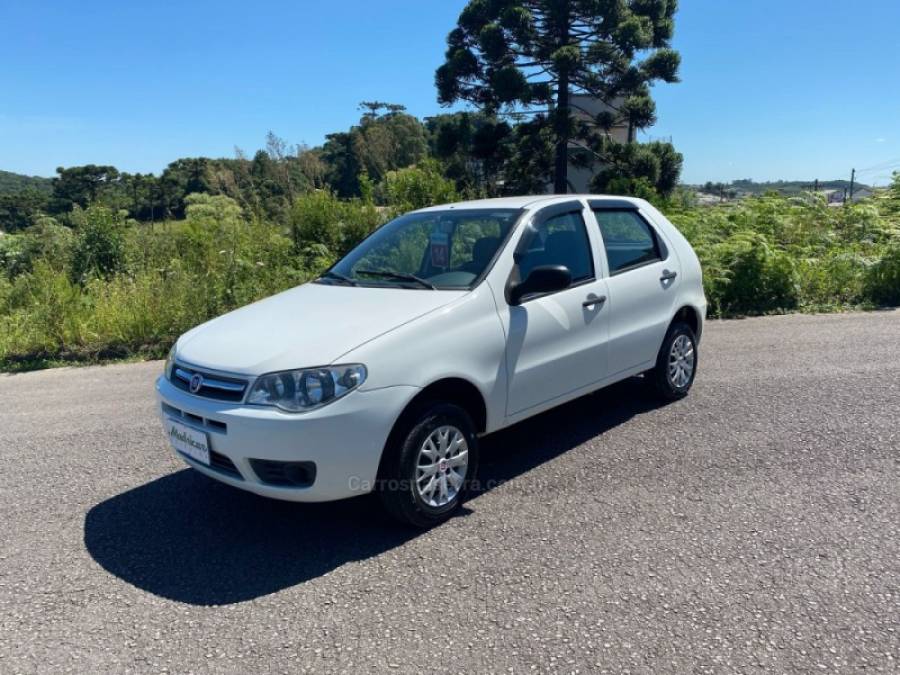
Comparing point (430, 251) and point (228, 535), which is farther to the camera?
point (430, 251)

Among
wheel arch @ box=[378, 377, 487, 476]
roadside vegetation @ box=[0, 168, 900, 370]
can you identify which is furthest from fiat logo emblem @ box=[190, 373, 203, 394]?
roadside vegetation @ box=[0, 168, 900, 370]

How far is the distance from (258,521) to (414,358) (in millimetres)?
1401

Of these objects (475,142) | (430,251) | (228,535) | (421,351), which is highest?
(475,142)

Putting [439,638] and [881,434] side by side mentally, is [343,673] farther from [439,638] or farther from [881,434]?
[881,434]

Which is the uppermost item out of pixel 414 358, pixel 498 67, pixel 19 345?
pixel 498 67

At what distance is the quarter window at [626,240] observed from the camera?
15.2 ft

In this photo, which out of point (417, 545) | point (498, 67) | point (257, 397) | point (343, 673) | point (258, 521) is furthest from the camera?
point (498, 67)

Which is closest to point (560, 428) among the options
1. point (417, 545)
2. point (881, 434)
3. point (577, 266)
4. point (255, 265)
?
point (577, 266)

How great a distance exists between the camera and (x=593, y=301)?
4.26 meters

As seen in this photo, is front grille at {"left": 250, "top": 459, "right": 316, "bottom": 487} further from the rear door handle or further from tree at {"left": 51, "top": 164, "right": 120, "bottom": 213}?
tree at {"left": 51, "top": 164, "right": 120, "bottom": 213}

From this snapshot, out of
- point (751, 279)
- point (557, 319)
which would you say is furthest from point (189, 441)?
point (751, 279)

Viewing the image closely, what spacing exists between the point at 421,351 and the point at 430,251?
4.05ft

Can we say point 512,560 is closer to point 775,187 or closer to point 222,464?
point 222,464

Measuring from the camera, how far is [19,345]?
7.70 m
